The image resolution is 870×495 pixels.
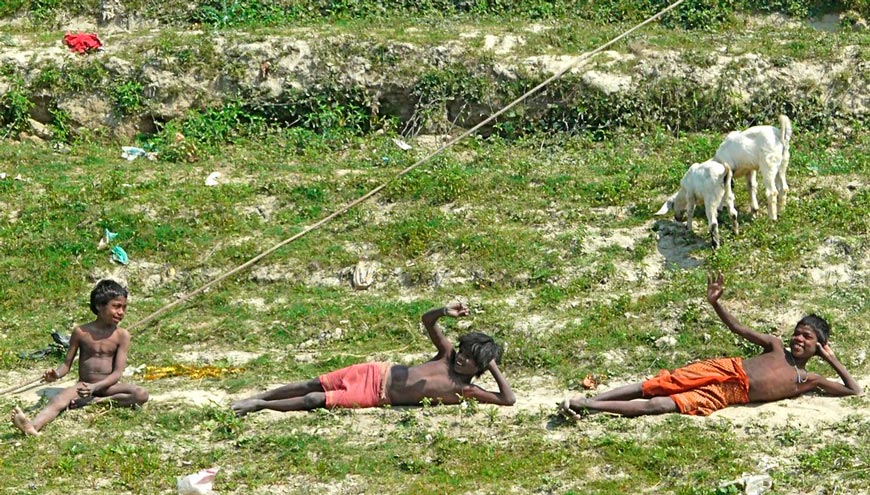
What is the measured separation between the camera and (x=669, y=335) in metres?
11.1

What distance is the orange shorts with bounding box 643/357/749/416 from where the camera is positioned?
9.66 meters

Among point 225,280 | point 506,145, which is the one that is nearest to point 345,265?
point 225,280

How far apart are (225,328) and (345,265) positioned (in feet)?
4.63

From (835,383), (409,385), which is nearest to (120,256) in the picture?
→ (409,385)

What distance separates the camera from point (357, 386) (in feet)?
32.4

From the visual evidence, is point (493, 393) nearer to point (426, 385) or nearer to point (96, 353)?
point (426, 385)

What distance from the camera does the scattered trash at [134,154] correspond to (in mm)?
15219

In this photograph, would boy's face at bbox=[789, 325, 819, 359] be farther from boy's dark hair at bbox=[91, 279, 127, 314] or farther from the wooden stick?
the wooden stick

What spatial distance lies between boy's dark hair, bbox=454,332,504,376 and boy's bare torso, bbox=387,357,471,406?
195 mm

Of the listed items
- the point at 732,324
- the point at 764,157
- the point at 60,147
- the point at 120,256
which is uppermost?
the point at 764,157

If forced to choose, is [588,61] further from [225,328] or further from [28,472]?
[28,472]

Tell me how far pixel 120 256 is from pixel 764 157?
5.94 m

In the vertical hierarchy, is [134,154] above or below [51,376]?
above

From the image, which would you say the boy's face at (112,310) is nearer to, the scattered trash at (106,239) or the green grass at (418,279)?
the green grass at (418,279)
